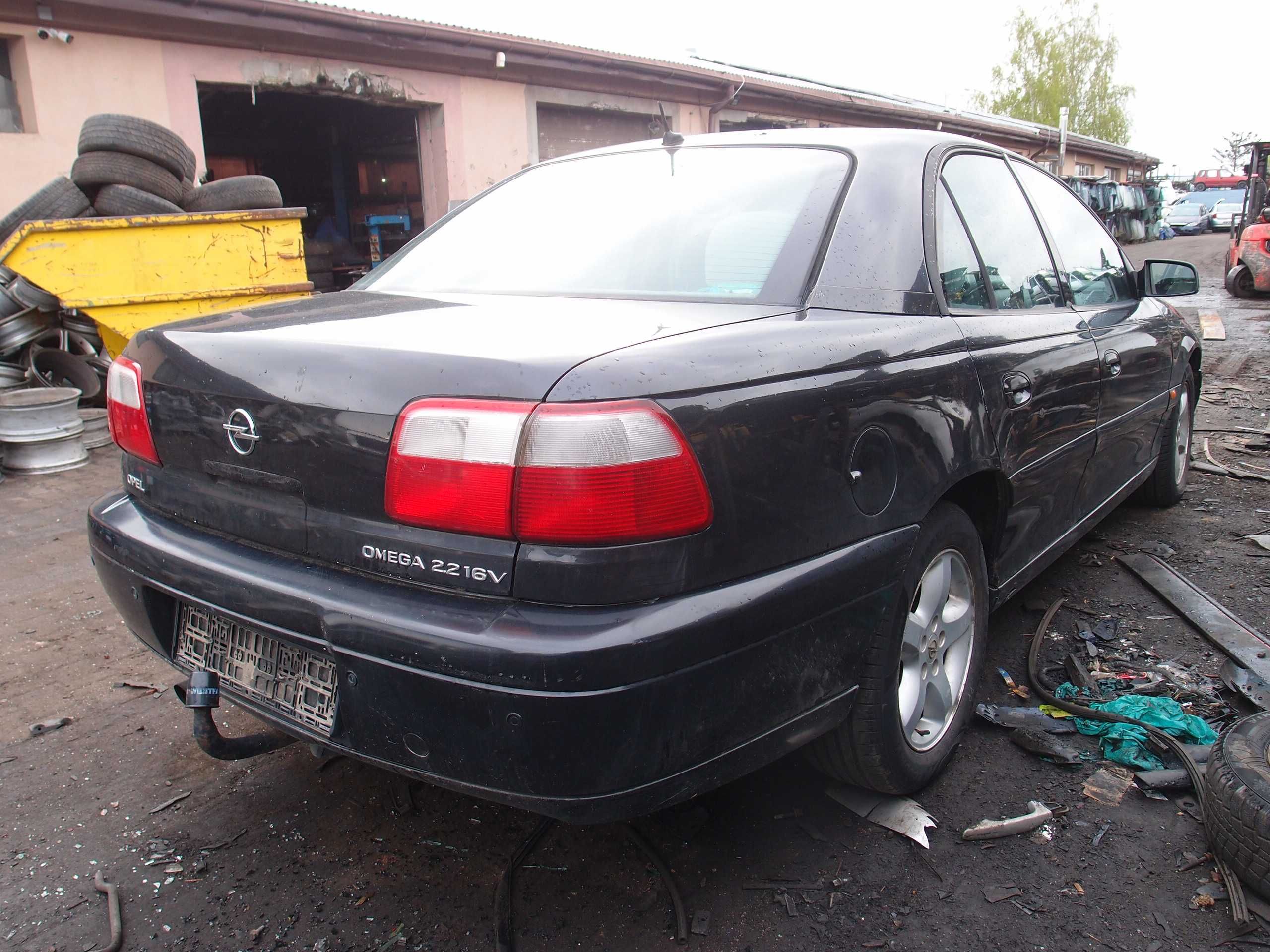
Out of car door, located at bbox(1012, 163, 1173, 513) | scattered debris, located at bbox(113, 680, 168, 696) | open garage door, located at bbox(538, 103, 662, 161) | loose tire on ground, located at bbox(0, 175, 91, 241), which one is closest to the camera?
scattered debris, located at bbox(113, 680, 168, 696)

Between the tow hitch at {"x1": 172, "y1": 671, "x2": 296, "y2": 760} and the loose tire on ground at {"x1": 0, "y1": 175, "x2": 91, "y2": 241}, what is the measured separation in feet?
19.1

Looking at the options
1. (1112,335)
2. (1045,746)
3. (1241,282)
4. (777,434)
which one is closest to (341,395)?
(777,434)

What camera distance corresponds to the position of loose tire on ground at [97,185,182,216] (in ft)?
21.5

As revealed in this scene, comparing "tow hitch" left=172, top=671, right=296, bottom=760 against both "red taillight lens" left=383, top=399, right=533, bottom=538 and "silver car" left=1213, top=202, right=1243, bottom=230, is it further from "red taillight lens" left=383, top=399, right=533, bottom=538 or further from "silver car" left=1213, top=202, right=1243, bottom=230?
"silver car" left=1213, top=202, right=1243, bottom=230

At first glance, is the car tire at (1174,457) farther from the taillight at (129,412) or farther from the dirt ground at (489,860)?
the taillight at (129,412)

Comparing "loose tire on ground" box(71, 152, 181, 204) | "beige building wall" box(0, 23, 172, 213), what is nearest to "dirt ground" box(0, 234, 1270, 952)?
"loose tire on ground" box(71, 152, 181, 204)

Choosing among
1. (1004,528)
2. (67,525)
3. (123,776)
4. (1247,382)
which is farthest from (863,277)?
(1247,382)

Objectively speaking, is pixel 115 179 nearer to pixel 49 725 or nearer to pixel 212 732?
pixel 49 725

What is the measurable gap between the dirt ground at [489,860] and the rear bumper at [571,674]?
0.42 meters

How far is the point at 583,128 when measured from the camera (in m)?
12.5

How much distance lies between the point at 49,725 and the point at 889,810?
2.41 metres

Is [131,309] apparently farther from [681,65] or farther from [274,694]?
[681,65]

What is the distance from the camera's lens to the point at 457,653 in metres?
1.56

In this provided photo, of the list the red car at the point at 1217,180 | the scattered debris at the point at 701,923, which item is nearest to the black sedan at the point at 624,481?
the scattered debris at the point at 701,923
